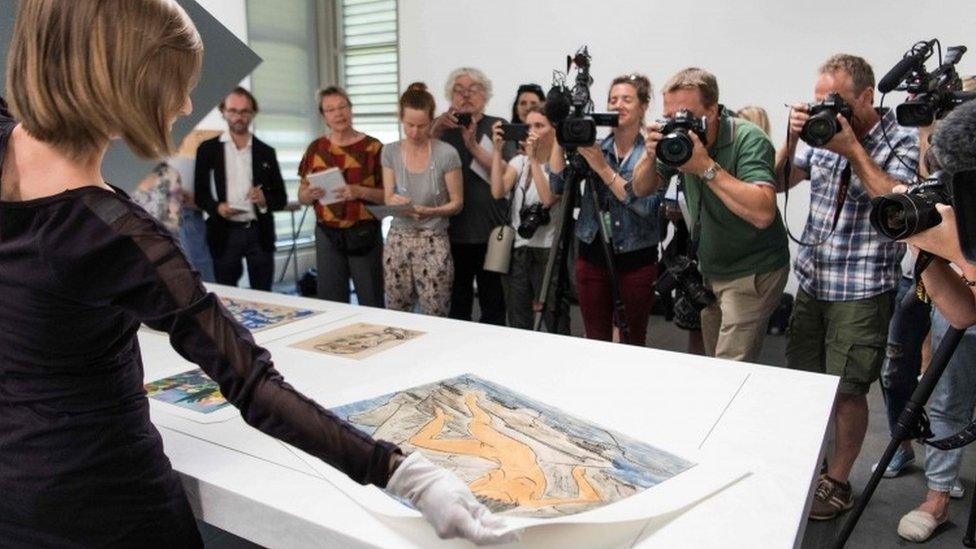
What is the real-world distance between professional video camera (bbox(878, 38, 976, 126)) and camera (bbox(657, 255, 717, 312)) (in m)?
0.68

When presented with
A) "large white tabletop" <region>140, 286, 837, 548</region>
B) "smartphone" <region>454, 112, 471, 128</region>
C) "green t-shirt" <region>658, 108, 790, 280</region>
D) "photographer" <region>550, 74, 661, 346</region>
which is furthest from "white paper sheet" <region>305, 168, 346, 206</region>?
"green t-shirt" <region>658, 108, 790, 280</region>

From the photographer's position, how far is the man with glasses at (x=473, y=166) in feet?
9.73

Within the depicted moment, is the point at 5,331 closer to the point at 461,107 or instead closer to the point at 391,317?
the point at 391,317

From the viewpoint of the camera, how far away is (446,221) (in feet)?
9.66

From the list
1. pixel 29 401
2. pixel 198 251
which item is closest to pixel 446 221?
pixel 198 251

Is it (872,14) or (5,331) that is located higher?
(872,14)

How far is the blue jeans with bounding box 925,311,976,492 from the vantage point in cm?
184

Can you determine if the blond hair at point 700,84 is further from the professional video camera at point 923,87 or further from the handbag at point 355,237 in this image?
the handbag at point 355,237

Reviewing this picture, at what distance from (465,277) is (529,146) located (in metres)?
0.84

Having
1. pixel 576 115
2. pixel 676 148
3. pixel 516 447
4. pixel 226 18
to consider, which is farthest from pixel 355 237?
pixel 226 18

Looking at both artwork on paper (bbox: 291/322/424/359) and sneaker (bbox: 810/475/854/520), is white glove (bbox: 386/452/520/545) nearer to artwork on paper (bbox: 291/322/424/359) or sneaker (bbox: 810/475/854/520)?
artwork on paper (bbox: 291/322/424/359)

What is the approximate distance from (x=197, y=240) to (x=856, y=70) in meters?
3.17

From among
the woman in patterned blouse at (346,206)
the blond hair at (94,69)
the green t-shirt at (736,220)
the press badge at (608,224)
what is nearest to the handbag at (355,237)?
the woman in patterned blouse at (346,206)

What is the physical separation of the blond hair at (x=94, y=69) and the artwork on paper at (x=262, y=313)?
103cm
